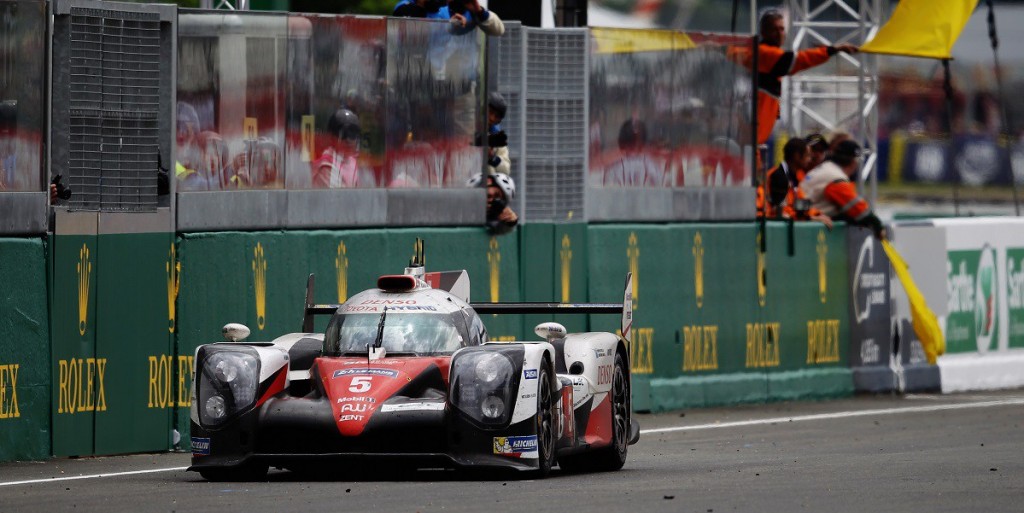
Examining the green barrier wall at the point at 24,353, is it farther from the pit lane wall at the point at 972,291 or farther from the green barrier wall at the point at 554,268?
the pit lane wall at the point at 972,291

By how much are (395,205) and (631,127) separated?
324cm

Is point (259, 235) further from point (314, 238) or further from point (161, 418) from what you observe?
point (161, 418)

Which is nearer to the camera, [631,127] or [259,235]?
[259,235]

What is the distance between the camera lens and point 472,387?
11.2m

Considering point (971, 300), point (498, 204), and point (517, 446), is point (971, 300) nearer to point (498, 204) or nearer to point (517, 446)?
point (498, 204)

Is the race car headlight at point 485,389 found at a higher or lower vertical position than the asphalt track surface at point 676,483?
higher

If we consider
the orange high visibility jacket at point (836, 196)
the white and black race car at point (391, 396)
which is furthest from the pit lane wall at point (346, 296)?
the white and black race car at point (391, 396)

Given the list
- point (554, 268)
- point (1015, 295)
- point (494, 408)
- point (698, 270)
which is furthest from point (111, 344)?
point (1015, 295)

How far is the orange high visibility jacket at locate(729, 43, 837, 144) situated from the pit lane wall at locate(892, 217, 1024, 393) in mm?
2021

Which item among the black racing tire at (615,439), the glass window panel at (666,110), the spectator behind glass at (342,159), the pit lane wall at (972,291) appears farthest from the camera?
the pit lane wall at (972,291)

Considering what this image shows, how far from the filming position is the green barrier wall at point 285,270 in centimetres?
1482

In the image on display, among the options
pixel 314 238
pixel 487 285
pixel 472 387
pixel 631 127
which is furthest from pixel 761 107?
Result: pixel 472 387

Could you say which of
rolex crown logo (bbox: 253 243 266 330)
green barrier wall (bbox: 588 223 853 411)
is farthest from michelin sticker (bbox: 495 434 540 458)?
green barrier wall (bbox: 588 223 853 411)

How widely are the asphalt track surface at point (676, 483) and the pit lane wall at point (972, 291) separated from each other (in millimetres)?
5282
